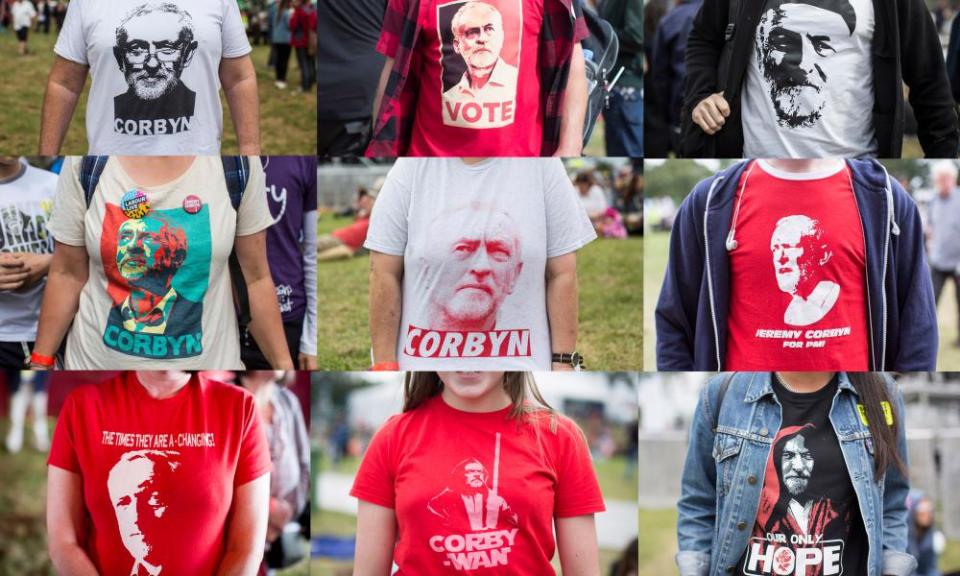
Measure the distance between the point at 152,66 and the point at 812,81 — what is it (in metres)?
2.08

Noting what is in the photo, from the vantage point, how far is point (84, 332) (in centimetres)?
365

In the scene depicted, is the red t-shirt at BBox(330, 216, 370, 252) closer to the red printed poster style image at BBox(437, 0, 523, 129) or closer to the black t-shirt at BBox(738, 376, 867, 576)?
the red printed poster style image at BBox(437, 0, 523, 129)

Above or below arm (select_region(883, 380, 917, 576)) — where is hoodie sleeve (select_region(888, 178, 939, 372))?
above

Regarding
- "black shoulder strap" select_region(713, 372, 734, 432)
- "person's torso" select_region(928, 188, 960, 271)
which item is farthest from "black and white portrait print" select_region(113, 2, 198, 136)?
"person's torso" select_region(928, 188, 960, 271)

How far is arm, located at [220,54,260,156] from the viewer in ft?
12.3

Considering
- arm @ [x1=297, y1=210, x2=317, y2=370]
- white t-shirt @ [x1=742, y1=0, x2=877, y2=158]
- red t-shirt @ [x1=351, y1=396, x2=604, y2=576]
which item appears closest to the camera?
red t-shirt @ [x1=351, y1=396, x2=604, y2=576]

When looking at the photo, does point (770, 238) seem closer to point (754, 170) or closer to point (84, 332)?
point (754, 170)

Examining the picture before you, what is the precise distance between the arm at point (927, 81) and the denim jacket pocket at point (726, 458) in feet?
3.64

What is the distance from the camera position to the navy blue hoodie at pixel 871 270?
3.48 m

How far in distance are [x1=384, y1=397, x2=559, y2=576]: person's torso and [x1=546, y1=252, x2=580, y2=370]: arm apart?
0.36m

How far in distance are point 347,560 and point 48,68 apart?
198 centimetres

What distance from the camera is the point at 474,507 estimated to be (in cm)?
340

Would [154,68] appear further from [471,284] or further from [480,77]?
[471,284]

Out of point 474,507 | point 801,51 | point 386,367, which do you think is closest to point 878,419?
point 801,51
